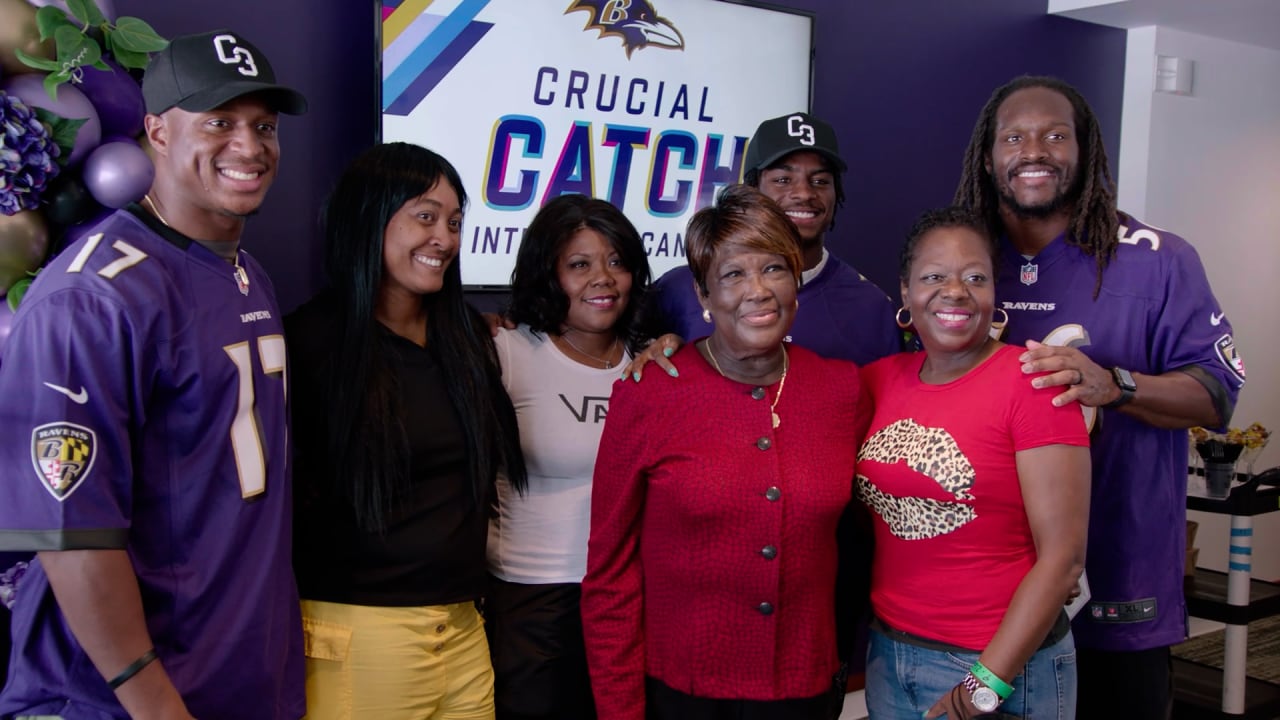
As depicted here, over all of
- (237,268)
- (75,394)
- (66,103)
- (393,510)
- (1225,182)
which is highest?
(1225,182)

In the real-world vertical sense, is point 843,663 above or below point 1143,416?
below

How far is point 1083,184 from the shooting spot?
2.21m

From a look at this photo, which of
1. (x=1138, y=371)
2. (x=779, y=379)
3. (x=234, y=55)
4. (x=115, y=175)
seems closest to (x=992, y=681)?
(x=779, y=379)

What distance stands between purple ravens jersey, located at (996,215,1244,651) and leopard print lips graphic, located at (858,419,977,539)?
57 cm

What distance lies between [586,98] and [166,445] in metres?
2.11

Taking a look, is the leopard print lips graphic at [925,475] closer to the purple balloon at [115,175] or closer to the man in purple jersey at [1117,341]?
the man in purple jersey at [1117,341]

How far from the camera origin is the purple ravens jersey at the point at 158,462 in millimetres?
1332

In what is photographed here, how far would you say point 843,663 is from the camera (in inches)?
79.8

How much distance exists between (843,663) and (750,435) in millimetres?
575

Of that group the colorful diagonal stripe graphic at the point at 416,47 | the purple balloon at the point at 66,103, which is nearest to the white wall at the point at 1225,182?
the colorful diagonal stripe graphic at the point at 416,47

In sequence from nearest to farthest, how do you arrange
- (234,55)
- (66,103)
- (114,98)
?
(234,55) → (66,103) → (114,98)

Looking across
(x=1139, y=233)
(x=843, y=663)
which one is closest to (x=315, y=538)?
(x=843, y=663)

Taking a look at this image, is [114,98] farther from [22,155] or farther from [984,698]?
[984,698]

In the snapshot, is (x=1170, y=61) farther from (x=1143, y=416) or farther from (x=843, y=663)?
(x=843, y=663)
